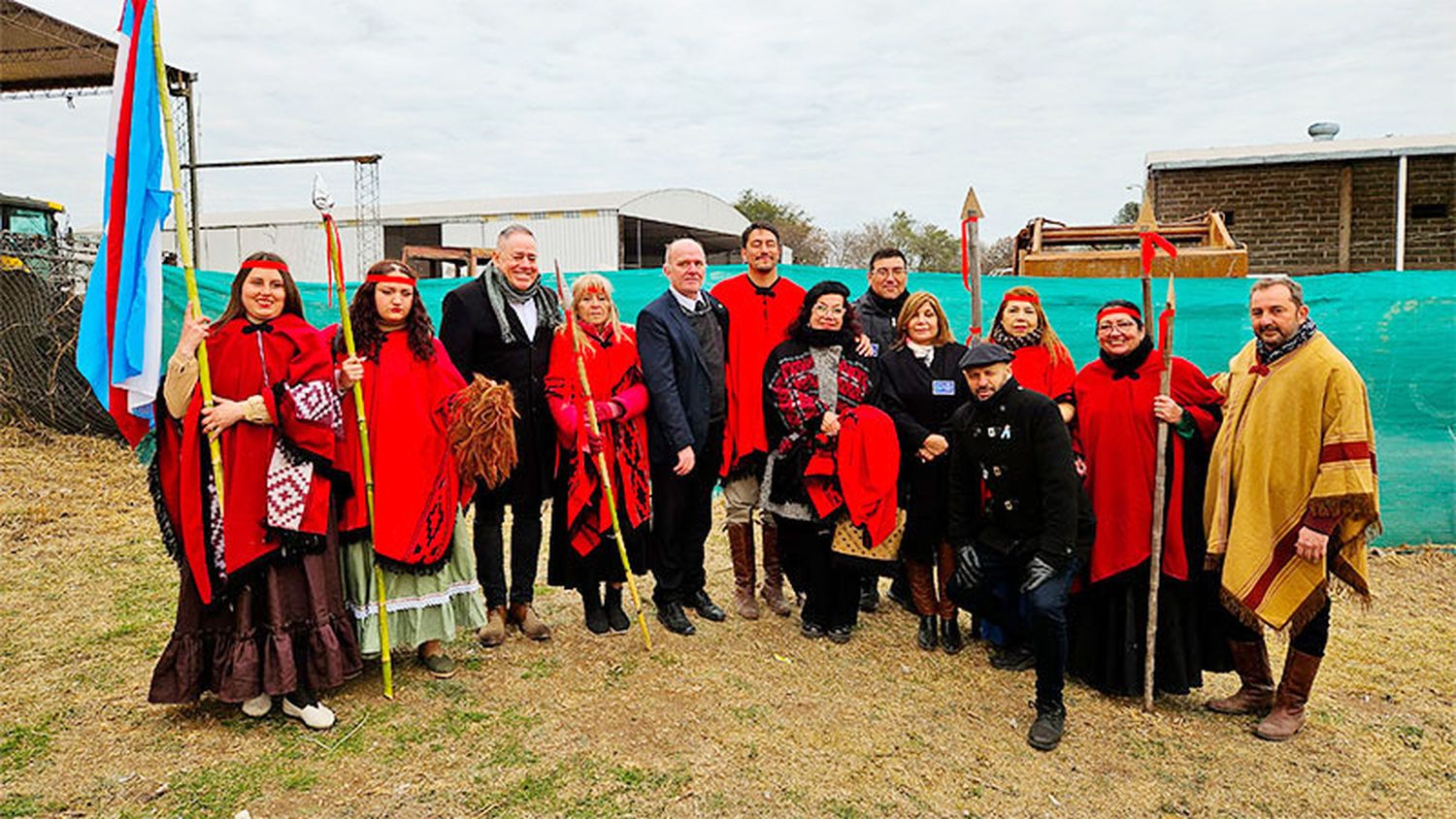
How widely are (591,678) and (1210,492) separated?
263 cm

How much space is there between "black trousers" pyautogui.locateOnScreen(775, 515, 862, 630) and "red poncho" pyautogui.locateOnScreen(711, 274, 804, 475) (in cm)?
41

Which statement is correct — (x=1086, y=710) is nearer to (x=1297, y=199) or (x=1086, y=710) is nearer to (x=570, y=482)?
(x=570, y=482)

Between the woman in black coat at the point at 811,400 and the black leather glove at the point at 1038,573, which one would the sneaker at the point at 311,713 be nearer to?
the woman in black coat at the point at 811,400

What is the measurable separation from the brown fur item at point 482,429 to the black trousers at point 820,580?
1.38m

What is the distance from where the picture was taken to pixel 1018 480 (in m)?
3.51

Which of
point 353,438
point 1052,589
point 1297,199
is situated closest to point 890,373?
point 1052,589

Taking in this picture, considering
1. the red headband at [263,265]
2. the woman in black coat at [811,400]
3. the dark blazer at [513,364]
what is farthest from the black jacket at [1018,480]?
the red headband at [263,265]

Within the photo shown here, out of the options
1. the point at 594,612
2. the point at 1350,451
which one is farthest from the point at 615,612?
the point at 1350,451

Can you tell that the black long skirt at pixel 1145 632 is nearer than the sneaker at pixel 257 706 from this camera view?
No

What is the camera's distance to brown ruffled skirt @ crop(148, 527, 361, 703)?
3.16m

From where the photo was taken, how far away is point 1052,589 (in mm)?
3398

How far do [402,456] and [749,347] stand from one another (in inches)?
66.8

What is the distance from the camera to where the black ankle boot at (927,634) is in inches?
169

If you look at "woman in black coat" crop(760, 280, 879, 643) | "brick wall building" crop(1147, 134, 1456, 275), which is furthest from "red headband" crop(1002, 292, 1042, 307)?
"brick wall building" crop(1147, 134, 1456, 275)
